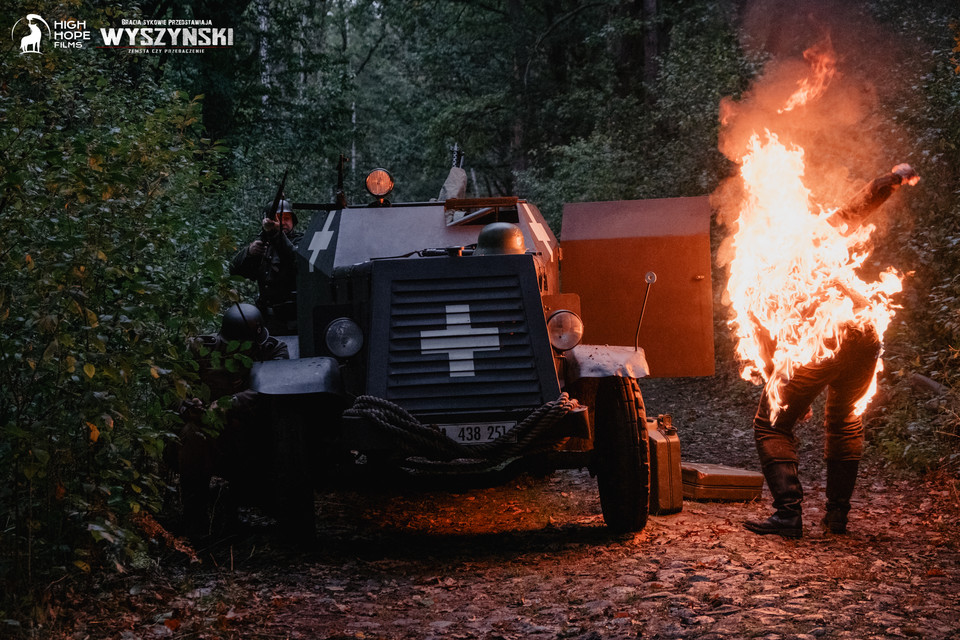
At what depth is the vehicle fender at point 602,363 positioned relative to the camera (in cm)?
669

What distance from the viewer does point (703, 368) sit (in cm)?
874

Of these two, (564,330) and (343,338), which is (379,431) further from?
(564,330)

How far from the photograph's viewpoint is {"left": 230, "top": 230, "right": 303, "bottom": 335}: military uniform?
927cm

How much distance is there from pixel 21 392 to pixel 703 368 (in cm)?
555

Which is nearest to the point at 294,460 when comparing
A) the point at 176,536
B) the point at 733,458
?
the point at 176,536

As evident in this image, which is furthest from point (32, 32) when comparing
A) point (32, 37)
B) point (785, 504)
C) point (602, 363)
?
point (785, 504)

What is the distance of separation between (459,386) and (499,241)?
1.22 metres

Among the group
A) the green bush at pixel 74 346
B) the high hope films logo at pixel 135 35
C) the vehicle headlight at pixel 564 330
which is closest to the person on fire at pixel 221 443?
the green bush at pixel 74 346

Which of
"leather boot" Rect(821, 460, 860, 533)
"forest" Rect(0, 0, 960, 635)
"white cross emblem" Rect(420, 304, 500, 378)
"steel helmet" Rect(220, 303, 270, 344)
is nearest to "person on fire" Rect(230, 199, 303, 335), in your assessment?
"forest" Rect(0, 0, 960, 635)

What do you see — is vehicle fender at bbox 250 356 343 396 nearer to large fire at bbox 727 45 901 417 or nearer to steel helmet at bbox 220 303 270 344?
steel helmet at bbox 220 303 270 344

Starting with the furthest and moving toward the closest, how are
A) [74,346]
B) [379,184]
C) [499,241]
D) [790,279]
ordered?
1. [379,184]
2. [499,241]
3. [790,279]
4. [74,346]

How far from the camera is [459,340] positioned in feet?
21.9

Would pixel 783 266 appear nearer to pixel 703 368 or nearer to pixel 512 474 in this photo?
pixel 703 368

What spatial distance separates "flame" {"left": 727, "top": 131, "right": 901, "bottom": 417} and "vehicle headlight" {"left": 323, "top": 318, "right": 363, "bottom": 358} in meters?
2.71
